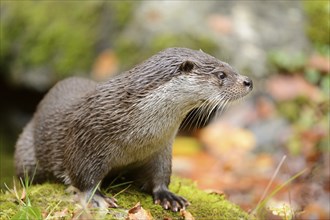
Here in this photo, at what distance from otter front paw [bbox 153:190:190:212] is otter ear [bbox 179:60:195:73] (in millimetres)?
865

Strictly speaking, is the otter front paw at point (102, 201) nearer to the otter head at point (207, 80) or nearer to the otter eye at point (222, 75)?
the otter head at point (207, 80)

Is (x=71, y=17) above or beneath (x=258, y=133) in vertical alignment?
above

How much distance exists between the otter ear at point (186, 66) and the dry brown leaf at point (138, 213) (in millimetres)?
884

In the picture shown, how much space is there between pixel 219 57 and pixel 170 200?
Answer: 11.5 feet

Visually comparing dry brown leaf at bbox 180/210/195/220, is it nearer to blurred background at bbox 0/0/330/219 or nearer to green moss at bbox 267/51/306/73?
blurred background at bbox 0/0/330/219

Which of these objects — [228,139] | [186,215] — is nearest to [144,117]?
[186,215]

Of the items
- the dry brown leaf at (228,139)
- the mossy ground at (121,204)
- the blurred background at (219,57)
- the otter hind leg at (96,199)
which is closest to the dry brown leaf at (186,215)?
the mossy ground at (121,204)

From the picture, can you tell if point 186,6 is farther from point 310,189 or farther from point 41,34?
point 310,189

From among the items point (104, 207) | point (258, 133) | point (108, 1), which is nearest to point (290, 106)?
point (258, 133)

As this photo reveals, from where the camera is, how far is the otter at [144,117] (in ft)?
13.8

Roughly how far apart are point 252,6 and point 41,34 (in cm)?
282

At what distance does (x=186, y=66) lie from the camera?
422cm

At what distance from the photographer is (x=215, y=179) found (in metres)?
6.99

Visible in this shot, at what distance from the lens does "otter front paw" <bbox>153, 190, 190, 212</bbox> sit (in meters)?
4.39
